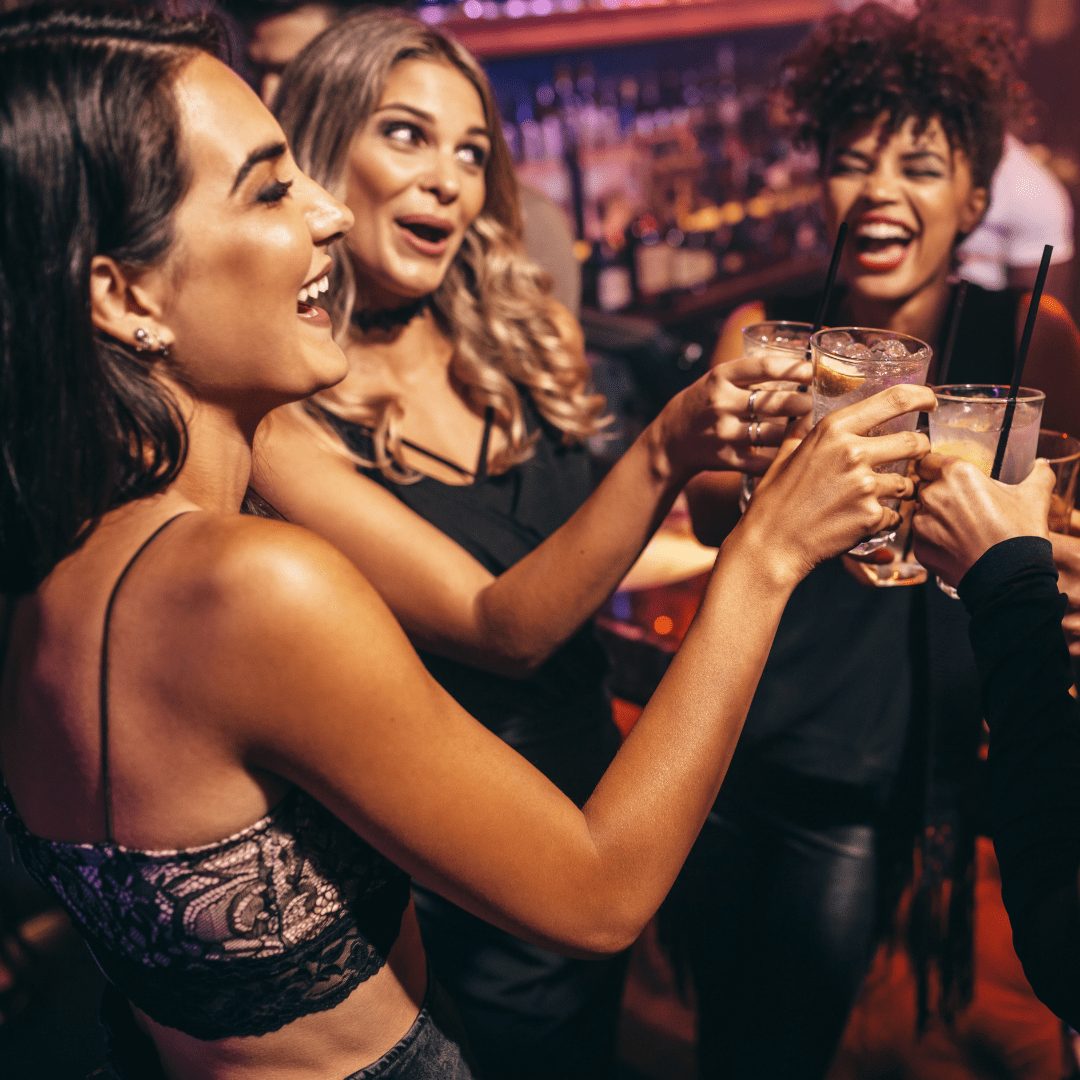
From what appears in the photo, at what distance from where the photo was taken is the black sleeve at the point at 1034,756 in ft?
2.77

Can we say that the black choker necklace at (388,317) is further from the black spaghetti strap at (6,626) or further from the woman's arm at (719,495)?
the black spaghetti strap at (6,626)

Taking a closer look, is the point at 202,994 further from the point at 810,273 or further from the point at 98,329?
the point at 810,273

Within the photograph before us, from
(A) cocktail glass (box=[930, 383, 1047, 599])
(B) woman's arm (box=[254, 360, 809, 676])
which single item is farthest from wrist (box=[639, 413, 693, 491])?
(A) cocktail glass (box=[930, 383, 1047, 599])

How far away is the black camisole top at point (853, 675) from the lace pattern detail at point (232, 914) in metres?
0.93

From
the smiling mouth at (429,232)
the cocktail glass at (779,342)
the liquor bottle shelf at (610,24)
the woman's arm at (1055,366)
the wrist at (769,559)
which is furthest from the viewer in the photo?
the liquor bottle shelf at (610,24)

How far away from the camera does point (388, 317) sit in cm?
183

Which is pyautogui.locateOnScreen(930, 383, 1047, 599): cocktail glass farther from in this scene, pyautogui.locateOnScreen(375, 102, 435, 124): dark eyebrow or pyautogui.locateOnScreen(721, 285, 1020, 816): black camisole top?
pyautogui.locateOnScreen(375, 102, 435, 124): dark eyebrow

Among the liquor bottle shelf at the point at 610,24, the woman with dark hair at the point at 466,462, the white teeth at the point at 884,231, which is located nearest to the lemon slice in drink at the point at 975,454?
the woman with dark hair at the point at 466,462

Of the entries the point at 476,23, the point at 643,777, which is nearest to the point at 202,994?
the point at 643,777

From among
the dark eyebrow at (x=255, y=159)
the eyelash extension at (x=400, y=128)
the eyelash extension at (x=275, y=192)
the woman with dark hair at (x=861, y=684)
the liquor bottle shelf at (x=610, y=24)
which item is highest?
the liquor bottle shelf at (x=610, y=24)

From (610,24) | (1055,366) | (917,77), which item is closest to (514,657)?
(1055,366)

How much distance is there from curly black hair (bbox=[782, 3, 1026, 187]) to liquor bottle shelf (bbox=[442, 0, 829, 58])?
1412 millimetres

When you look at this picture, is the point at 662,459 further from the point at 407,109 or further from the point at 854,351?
the point at 407,109

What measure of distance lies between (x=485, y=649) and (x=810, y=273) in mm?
3632
